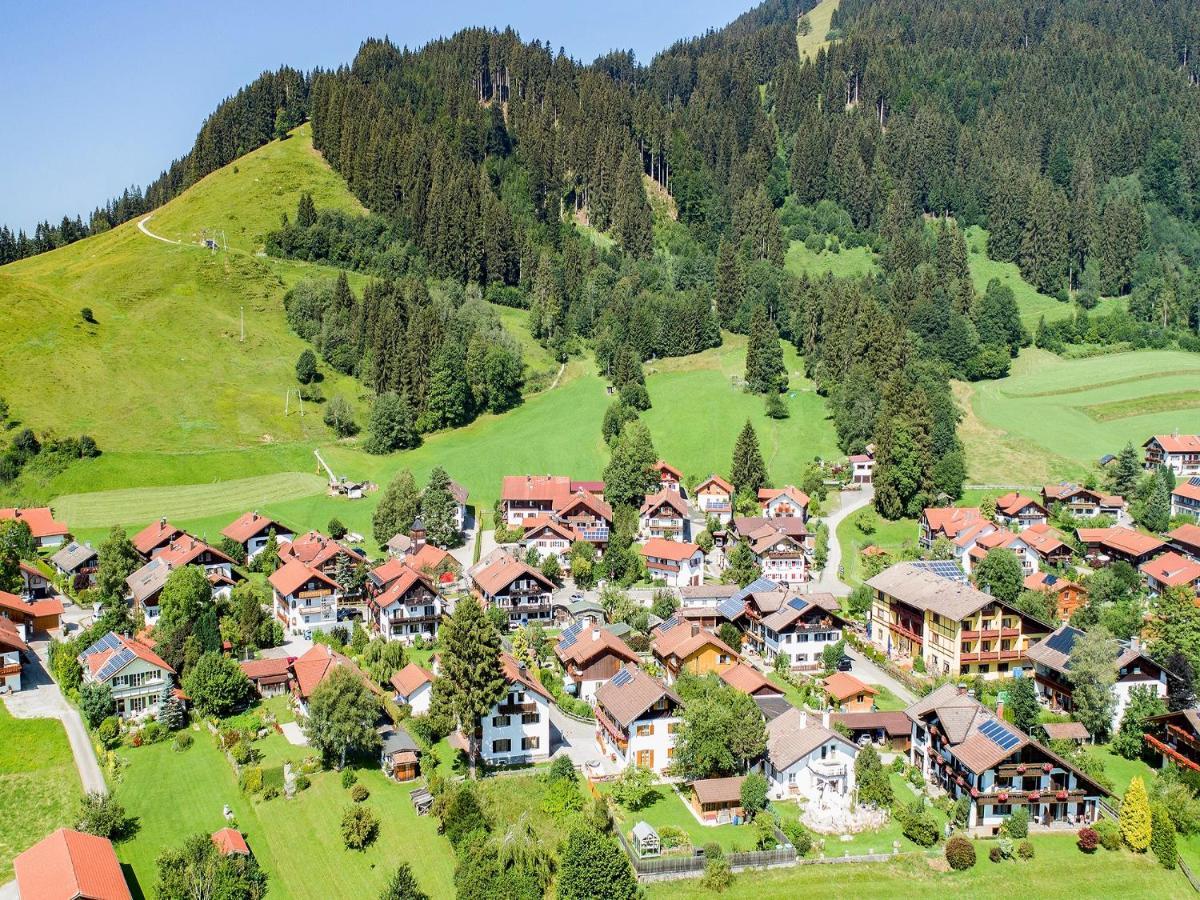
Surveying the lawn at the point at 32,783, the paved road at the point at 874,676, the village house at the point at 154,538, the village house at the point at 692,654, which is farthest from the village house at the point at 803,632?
the village house at the point at 154,538

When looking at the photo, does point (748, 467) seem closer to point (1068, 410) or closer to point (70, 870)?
point (1068, 410)

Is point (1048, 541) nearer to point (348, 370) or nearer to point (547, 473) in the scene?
point (547, 473)

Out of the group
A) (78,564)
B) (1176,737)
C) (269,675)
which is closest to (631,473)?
(269,675)

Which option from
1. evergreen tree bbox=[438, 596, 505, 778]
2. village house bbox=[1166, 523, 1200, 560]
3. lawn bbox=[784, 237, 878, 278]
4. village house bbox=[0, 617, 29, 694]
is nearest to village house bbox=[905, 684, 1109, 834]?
evergreen tree bbox=[438, 596, 505, 778]

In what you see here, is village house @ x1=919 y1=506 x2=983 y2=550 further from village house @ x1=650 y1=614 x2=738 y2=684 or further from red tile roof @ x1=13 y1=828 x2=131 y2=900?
red tile roof @ x1=13 y1=828 x2=131 y2=900

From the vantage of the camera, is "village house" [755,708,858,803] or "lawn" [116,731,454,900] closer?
"lawn" [116,731,454,900]

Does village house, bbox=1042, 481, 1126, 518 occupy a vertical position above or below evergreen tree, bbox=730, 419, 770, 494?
below

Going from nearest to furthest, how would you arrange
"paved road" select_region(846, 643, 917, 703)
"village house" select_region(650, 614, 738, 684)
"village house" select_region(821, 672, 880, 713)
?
"village house" select_region(821, 672, 880, 713), "village house" select_region(650, 614, 738, 684), "paved road" select_region(846, 643, 917, 703)
